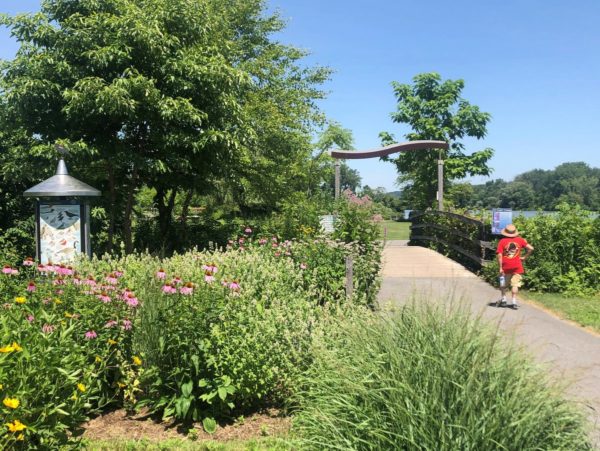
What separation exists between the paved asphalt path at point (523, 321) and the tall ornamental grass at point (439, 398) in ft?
0.66

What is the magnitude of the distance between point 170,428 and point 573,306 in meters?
7.28

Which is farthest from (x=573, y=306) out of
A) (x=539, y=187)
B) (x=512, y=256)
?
(x=539, y=187)

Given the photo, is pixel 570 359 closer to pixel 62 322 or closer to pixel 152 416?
pixel 152 416

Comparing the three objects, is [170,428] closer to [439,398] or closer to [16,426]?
[16,426]

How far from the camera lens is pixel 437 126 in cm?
3288

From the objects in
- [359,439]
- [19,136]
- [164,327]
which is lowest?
[359,439]

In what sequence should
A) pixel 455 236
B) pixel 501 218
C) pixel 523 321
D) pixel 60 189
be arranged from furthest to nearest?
pixel 455 236, pixel 501 218, pixel 60 189, pixel 523 321

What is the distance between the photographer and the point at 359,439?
8.64 feet

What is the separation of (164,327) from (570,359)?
4411 millimetres

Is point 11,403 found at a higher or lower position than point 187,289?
lower

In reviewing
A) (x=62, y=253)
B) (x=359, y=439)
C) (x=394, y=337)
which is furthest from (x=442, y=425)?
(x=62, y=253)

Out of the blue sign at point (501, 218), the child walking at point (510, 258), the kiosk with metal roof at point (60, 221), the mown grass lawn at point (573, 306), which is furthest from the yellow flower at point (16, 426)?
the blue sign at point (501, 218)

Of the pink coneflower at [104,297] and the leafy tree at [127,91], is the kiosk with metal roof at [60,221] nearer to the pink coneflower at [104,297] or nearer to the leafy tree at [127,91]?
the leafy tree at [127,91]

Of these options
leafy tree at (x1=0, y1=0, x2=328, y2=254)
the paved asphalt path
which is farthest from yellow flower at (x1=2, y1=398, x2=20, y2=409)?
leafy tree at (x1=0, y1=0, x2=328, y2=254)
